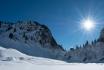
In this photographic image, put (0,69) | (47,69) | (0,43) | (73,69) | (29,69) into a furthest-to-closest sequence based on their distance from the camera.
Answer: (0,43)
(73,69)
(47,69)
(29,69)
(0,69)

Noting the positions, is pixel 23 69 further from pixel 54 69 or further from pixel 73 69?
pixel 73 69

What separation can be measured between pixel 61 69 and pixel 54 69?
71 cm

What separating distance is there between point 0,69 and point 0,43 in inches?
7543

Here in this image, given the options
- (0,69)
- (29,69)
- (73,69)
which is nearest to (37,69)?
(29,69)

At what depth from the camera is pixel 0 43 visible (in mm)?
196000

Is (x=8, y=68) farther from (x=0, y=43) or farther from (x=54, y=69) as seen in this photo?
(x=0, y=43)

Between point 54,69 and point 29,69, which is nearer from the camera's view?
point 29,69

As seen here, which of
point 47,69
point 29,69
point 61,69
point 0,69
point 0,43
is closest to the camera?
point 0,69

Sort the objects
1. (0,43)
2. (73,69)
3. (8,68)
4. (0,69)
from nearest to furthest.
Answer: (0,69) → (8,68) → (73,69) → (0,43)

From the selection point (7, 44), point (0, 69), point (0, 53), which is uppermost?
point (7, 44)

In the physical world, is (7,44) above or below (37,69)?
above

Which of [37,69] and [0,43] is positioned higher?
[0,43]

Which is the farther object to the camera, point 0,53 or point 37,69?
point 0,53

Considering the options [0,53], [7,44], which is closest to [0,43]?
[7,44]
